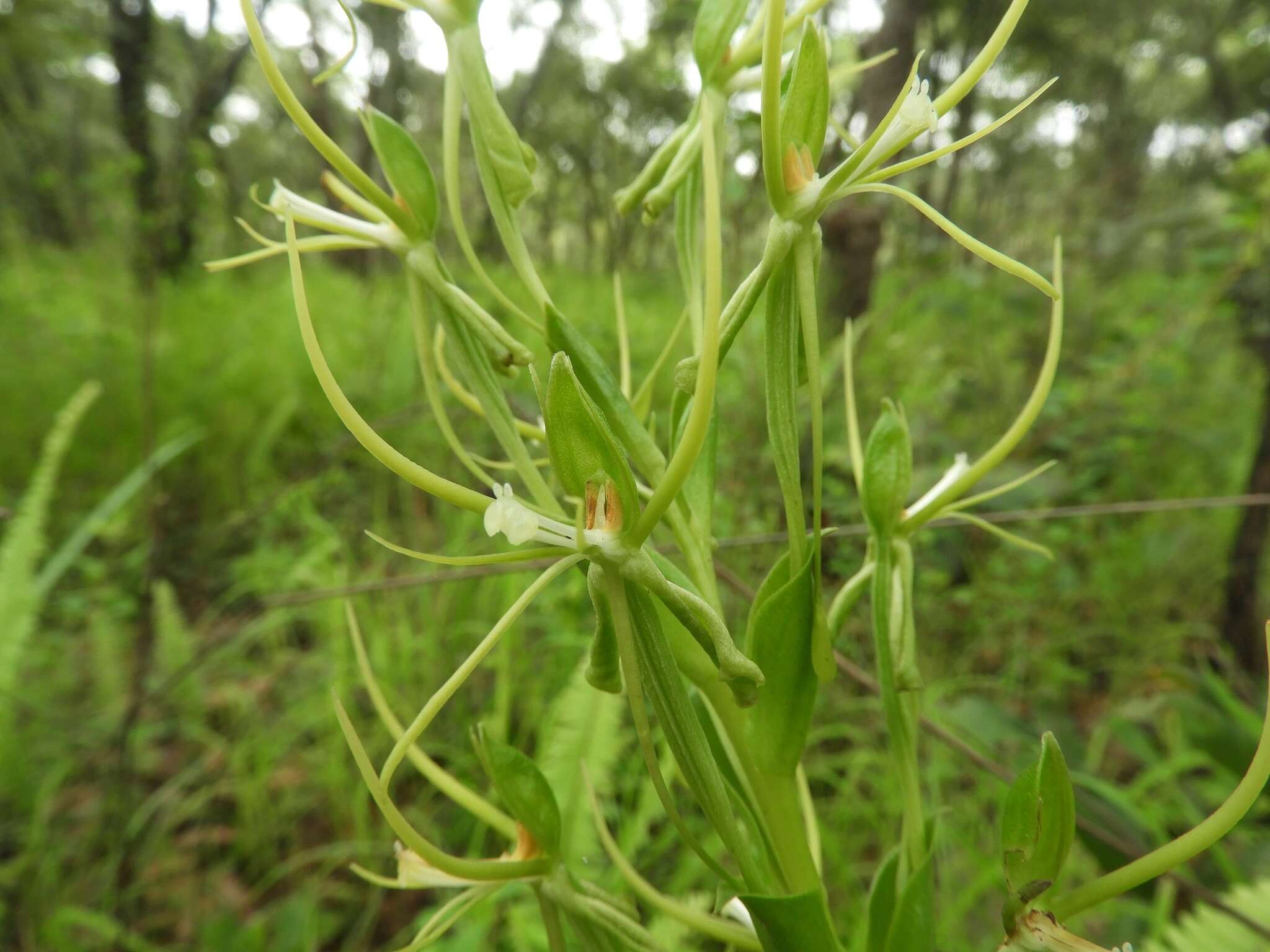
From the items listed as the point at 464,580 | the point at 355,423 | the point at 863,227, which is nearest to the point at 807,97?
the point at 355,423

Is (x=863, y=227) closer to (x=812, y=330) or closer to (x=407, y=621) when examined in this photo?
(x=407, y=621)

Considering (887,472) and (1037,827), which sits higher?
(887,472)

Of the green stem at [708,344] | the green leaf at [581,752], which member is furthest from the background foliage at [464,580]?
the green stem at [708,344]

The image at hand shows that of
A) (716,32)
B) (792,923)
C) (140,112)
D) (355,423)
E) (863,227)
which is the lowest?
(792,923)

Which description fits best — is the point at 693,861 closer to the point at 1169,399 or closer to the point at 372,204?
the point at 372,204

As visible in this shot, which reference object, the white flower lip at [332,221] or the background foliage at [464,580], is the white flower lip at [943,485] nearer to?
the white flower lip at [332,221]

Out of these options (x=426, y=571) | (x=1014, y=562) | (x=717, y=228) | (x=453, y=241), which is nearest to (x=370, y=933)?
(x=426, y=571)
